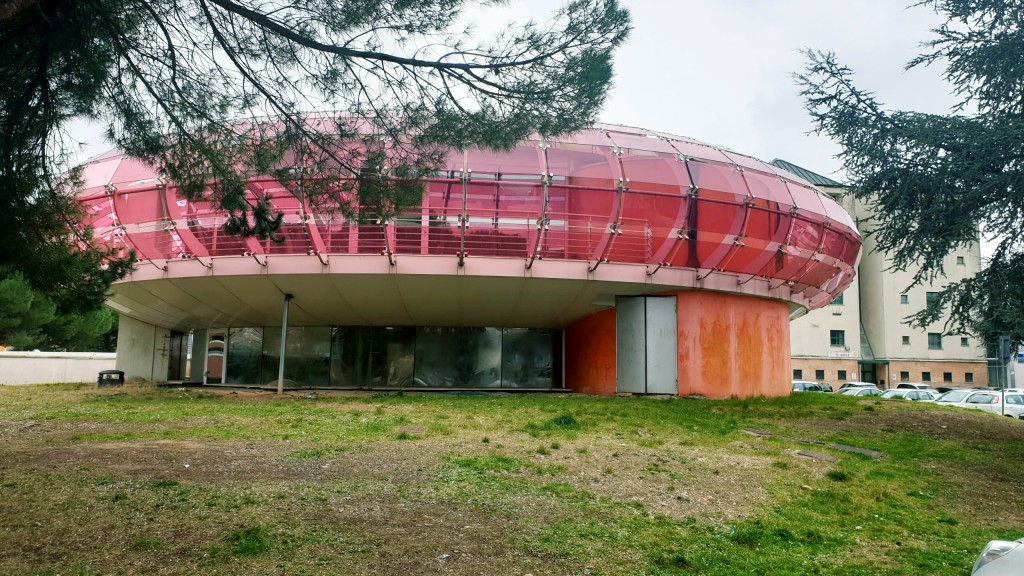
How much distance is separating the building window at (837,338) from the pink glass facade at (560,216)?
41810mm

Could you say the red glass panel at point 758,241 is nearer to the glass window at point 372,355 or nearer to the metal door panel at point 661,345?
the metal door panel at point 661,345

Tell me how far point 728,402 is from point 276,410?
32.6 feet

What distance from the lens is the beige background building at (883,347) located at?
5578cm

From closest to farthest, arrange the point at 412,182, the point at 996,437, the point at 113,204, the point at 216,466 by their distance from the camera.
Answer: the point at 216,466
the point at 412,182
the point at 996,437
the point at 113,204

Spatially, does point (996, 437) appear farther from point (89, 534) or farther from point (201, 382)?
point (201, 382)

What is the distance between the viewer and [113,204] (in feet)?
60.2

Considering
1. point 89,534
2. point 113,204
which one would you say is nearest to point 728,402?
point 89,534

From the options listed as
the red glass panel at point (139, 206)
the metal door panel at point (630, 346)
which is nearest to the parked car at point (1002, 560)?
the metal door panel at point (630, 346)

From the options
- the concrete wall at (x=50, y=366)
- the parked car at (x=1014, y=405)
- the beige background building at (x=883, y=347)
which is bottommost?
the parked car at (x=1014, y=405)

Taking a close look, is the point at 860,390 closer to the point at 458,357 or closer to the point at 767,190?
the point at 767,190

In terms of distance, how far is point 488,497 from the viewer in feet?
19.5

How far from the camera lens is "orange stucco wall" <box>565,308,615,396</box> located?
19.2m

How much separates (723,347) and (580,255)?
15.4 ft

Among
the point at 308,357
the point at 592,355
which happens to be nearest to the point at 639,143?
the point at 592,355
